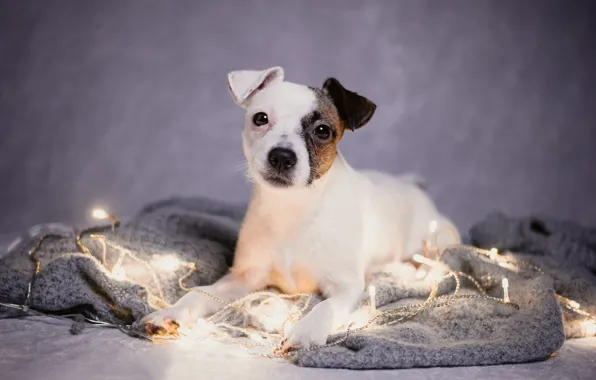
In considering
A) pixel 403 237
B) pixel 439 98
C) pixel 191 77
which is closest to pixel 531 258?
pixel 403 237

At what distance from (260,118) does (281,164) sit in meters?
0.24

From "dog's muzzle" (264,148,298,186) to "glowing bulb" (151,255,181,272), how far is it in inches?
27.0

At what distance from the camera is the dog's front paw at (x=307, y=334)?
201cm

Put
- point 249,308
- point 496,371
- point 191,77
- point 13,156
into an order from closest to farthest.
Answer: point 496,371, point 249,308, point 13,156, point 191,77

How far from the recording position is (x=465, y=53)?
14.8 feet

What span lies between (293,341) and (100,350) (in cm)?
59

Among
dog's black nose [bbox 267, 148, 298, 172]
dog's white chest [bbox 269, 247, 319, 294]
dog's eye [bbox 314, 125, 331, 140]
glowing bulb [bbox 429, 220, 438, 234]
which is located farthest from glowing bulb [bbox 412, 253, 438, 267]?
dog's black nose [bbox 267, 148, 298, 172]

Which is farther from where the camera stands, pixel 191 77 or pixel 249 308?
pixel 191 77

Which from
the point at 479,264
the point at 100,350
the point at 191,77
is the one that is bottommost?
the point at 100,350

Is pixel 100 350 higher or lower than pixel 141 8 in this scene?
lower

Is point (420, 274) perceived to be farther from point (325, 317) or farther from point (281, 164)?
point (281, 164)

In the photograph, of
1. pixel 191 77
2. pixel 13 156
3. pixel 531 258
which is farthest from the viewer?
pixel 191 77

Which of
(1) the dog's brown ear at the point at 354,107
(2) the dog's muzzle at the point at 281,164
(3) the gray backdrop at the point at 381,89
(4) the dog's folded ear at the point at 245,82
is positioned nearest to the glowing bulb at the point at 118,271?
(2) the dog's muzzle at the point at 281,164

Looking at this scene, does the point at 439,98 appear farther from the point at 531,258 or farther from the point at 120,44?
the point at 120,44
